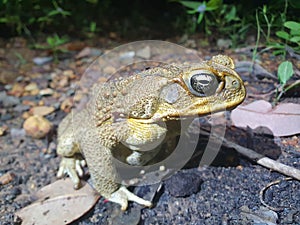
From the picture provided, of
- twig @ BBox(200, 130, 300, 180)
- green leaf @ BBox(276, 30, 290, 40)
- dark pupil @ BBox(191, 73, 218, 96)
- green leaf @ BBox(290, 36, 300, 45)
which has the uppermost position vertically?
green leaf @ BBox(290, 36, 300, 45)

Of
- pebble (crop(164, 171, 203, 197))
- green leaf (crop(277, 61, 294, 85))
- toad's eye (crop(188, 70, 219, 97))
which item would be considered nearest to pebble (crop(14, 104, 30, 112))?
pebble (crop(164, 171, 203, 197))

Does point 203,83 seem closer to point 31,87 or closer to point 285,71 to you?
point 285,71

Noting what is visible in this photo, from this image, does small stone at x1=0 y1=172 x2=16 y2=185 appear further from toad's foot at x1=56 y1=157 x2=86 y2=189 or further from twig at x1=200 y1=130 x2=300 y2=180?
twig at x1=200 y1=130 x2=300 y2=180

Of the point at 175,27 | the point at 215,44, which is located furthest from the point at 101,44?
the point at 215,44

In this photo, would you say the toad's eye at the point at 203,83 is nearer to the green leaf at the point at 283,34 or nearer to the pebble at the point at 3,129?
the green leaf at the point at 283,34

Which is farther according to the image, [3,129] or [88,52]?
[88,52]

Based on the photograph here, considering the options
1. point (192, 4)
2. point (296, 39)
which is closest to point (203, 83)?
point (296, 39)
